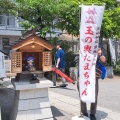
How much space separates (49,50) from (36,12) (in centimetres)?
685

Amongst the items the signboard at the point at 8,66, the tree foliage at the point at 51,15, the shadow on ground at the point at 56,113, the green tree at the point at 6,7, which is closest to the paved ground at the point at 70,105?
the shadow on ground at the point at 56,113

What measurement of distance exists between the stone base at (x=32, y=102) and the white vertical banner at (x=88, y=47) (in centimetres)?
75

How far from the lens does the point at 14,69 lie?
471cm

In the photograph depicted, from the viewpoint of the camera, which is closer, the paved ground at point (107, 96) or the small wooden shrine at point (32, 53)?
the small wooden shrine at point (32, 53)

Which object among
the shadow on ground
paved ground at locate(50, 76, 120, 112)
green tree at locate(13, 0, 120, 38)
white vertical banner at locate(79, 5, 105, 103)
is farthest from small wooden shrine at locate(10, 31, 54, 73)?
green tree at locate(13, 0, 120, 38)

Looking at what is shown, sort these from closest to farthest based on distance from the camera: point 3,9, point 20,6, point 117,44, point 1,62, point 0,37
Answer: point 1,62
point 3,9
point 20,6
point 117,44
point 0,37

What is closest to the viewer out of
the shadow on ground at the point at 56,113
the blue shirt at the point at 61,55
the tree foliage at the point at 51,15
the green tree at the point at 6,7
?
the shadow on ground at the point at 56,113

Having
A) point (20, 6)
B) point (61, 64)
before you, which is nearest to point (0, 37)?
point (20, 6)

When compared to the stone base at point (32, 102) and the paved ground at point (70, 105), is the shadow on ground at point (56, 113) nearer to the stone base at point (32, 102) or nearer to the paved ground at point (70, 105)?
the paved ground at point (70, 105)

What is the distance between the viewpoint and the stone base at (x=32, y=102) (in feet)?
15.7

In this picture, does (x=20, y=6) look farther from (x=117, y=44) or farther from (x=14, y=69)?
(x=117, y=44)

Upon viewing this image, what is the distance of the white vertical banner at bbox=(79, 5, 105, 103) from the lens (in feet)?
15.9

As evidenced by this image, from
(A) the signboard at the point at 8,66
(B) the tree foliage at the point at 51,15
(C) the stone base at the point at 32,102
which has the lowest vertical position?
(C) the stone base at the point at 32,102

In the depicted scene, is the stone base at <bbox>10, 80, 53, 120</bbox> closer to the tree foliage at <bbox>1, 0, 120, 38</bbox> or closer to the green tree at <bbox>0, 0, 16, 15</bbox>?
the green tree at <bbox>0, 0, 16, 15</bbox>
